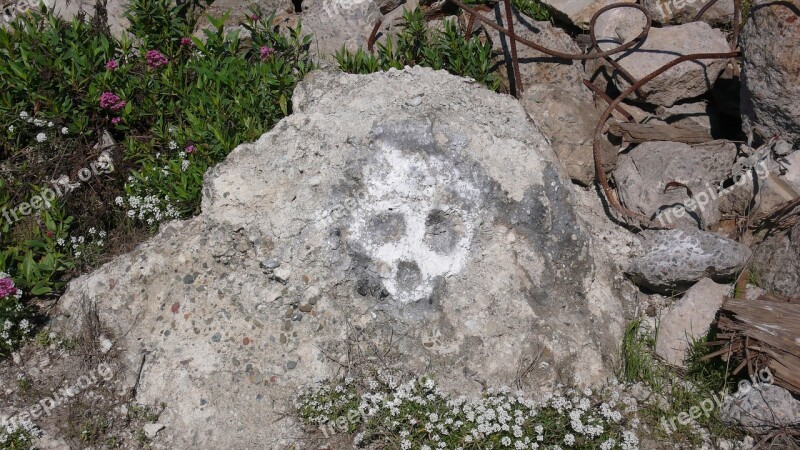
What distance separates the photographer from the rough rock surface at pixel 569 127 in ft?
15.9

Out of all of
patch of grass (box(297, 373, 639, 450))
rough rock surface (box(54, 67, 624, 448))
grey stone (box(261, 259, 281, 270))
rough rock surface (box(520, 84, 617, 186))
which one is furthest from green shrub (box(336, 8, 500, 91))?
patch of grass (box(297, 373, 639, 450))

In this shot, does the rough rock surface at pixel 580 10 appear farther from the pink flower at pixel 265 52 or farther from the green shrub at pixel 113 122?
the pink flower at pixel 265 52

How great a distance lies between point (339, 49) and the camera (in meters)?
5.68

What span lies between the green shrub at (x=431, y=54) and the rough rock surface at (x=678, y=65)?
3.32ft

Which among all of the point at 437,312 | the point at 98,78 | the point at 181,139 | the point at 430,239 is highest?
the point at 98,78

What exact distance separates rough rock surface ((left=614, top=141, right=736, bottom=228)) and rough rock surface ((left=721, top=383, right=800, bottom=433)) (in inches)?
47.2

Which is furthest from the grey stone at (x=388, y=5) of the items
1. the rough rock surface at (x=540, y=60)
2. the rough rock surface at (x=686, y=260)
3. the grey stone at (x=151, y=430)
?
the grey stone at (x=151, y=430)

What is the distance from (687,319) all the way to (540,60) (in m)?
2.14

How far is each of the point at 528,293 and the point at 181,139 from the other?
102 inches

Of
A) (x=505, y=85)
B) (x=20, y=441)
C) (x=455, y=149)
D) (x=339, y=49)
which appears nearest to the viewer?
(x=20, y=441)

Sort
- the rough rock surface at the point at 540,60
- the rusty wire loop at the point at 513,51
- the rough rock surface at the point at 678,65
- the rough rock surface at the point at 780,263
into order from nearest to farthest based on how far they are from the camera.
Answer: the rough rock surface at the point at 780,263
the rusty wire loop at the point at 513,51
the rough rock surface at the point at 678,65
the rough rock surface at the point at 540,60

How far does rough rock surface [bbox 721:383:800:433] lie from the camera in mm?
3812

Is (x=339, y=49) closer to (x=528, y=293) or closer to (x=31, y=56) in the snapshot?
(x=31, y=56)

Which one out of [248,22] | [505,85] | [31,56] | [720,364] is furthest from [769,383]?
[31,56]
